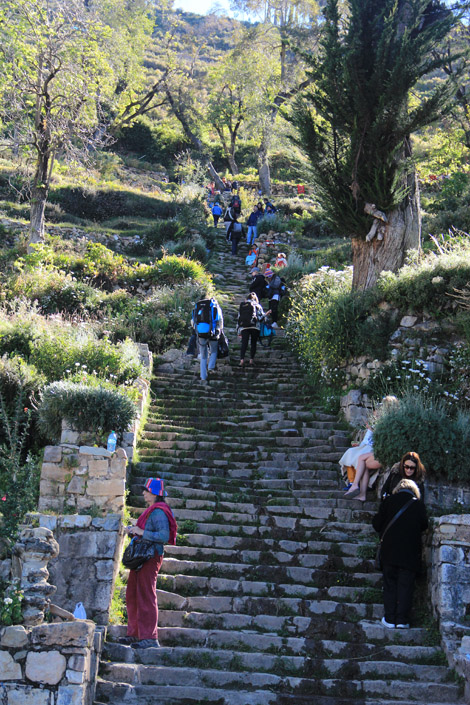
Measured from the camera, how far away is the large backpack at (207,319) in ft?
44.7

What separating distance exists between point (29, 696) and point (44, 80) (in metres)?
18.5

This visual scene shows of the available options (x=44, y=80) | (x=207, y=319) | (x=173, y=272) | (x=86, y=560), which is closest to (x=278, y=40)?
(x=44, y=80)

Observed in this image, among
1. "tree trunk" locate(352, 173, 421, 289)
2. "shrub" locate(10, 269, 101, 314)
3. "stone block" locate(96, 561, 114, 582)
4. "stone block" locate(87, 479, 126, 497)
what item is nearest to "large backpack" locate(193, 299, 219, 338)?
"tree trunk" locate(352, 173, 421, 289)

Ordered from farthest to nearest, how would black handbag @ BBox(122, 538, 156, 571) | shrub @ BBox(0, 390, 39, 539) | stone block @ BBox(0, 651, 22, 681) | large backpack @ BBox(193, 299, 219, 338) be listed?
large backpack @ BBox(193, 299, 219, 338) → black handbag @ BBox(122, 538, 156, 571) → shrub @ BBox(0, 390, 39, 539) → stone block @ BBox(0, 651, 22, 681)

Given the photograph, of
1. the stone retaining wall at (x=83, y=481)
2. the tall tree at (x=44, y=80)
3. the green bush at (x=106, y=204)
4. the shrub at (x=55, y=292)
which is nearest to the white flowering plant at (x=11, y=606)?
the stone retaining wall at (x=83, y=481)

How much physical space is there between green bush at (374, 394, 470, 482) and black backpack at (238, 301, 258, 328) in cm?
504

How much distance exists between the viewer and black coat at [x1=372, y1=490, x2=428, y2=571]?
757 cm

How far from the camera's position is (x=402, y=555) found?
757cm

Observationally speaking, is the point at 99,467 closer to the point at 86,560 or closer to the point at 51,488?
the point at 51,488

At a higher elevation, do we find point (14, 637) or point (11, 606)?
point (11, 606)

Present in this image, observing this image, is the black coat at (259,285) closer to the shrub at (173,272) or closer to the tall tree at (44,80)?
the shrub at (173,272)

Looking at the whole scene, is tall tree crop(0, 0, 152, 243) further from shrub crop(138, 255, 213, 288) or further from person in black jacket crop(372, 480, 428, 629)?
person in black jacket crop(372, 480, 428, 629)

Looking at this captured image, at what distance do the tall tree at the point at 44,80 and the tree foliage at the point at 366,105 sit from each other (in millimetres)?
8124

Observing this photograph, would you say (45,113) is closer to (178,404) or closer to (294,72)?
(178,404)
